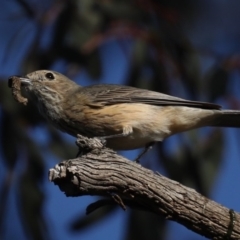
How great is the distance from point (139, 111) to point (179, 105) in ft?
0.81

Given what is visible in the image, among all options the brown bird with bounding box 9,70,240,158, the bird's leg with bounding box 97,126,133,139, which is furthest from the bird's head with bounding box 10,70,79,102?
the bird's leg with bounding box 97,126,133,139

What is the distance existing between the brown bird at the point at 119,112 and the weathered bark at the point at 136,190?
76 centimetres

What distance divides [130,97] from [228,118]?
587 millimetres

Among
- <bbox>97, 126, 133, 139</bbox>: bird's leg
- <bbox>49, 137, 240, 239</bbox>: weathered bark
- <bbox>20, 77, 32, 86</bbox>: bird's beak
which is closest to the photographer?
<bbox>49, 137, 240, 239</bbox>: weathered bark

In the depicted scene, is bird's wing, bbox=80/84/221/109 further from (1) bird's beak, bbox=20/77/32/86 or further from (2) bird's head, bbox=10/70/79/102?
(1) bird's beak, bbox=20/77/32/86

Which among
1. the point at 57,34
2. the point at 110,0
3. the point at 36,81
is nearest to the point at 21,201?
the point at 36,81

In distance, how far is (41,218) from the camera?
5715 mm

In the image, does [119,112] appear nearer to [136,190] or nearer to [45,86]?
[45,86]

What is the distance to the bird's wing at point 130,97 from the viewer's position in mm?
5367

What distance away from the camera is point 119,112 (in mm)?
5293

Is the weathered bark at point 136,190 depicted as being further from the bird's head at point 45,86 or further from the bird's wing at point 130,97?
the bird's head at point 45,86

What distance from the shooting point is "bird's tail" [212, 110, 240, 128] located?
5.32 meters

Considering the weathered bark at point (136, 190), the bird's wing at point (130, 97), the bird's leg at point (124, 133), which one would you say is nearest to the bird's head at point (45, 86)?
the bird's wing at point (130, 97)

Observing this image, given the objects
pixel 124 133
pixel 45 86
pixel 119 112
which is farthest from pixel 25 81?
pixel 124 133
